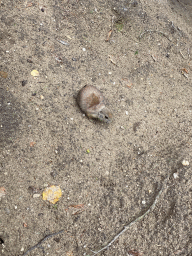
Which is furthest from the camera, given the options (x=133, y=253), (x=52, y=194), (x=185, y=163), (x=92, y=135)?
(x=92, y=135)

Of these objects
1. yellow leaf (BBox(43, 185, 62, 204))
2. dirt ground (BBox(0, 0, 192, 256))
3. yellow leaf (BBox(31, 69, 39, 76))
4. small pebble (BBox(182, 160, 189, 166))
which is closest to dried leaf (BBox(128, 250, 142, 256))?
dirt ground (BBox(0, 0, 192, 256))

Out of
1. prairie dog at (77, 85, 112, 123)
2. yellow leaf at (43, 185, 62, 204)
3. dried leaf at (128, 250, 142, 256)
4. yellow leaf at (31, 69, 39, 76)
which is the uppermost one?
prairie dog at (77, 85, 112, 123)

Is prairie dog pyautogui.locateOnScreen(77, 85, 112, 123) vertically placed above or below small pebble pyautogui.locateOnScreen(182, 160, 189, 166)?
below

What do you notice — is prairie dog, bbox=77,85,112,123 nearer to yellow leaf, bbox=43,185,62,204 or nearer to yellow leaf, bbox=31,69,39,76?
yellow leaf, bbox=31,69,39,76

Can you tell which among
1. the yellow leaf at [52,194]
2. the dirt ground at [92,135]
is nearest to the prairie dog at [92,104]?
the dirt ground at [92,135]

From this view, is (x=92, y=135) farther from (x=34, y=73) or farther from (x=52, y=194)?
(x=34, y=73)

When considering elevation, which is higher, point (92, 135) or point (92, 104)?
point (92, 104)

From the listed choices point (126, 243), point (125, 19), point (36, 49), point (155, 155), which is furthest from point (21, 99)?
point (125, 19)

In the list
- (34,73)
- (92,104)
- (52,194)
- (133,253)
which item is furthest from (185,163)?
(34,73)

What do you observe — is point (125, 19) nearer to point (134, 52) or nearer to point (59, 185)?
point (134, 52)
